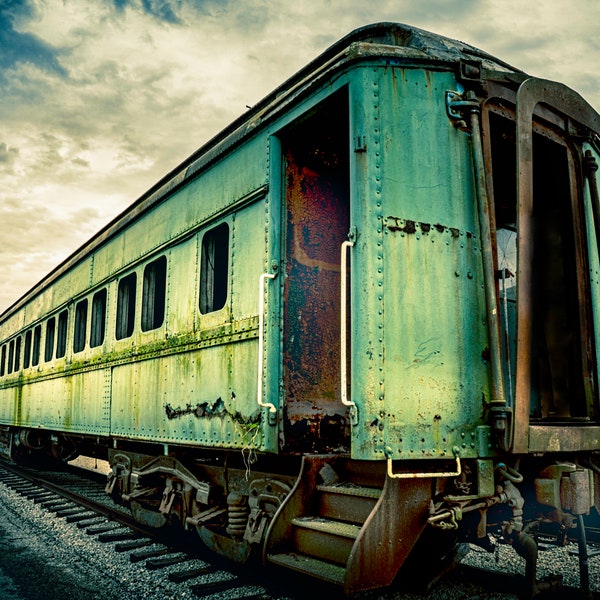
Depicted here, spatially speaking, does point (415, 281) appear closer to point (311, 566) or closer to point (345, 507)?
point (345, 507)

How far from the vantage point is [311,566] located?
3.60 metres

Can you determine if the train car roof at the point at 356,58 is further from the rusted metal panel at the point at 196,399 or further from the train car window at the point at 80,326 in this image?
the train car window at the point at 80,326

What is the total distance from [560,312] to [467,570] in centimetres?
204

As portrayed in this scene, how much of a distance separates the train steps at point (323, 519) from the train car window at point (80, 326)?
578 centimetres

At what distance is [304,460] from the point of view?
3.97 metres

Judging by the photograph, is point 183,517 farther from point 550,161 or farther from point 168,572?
point 550,161

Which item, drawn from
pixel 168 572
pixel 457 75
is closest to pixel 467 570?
pixel 168 572

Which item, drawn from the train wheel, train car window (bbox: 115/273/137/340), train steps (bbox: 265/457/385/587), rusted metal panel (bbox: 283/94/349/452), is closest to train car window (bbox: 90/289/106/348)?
train car window (bbox: 115/273/137/340)

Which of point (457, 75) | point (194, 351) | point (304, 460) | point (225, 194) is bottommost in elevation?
point (304, 460)

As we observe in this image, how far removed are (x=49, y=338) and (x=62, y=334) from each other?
1.14 m

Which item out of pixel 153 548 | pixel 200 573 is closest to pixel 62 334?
pixel 153 548

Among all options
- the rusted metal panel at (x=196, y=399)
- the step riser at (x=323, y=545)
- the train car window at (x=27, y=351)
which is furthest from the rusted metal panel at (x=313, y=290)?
the train car window at (x=27, y=351)

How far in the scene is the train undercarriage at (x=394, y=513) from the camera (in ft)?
11.1

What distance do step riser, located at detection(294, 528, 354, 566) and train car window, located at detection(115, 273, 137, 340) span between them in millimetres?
3953
